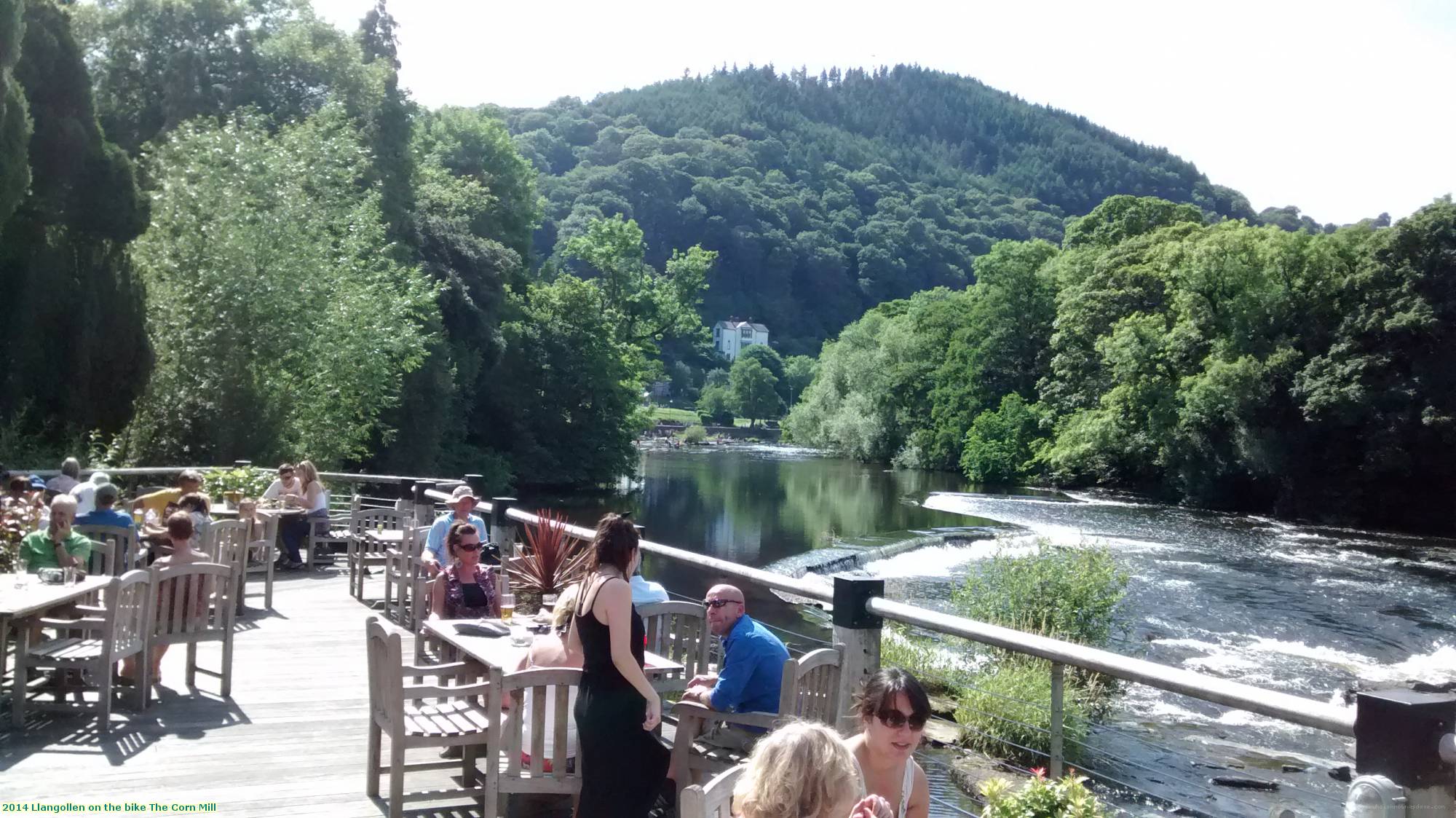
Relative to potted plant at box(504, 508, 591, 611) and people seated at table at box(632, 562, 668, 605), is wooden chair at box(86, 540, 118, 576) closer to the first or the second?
potted plant at box(504, 508, 591, 611)

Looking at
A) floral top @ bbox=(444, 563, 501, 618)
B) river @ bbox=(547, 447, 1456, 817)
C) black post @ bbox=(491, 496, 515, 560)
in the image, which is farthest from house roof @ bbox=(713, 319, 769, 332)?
floral top @ bbox=(444, 563, 501, 618)

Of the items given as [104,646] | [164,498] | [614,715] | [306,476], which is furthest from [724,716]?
[306,476]

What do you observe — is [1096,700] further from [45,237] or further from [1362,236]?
[1362,236]

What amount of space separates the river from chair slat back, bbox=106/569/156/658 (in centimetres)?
666

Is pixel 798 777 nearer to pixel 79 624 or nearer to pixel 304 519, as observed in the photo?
pixel 79 624

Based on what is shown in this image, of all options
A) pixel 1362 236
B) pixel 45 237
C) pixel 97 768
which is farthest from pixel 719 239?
pixel 97 768

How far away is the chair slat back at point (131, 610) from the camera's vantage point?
6.05 m

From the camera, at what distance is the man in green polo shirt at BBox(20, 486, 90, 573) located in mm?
7398

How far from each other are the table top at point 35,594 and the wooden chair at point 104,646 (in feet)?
0.44

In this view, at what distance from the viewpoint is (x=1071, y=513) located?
124 feet

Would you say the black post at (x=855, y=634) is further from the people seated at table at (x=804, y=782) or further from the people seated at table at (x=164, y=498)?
the people seated at table at (x=164, y=498)

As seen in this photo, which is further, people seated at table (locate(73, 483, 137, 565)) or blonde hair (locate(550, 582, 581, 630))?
people seated at table (locate(73, 483, 137, 565))

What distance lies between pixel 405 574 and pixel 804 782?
7566mm

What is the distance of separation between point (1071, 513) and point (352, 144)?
79.5ft
